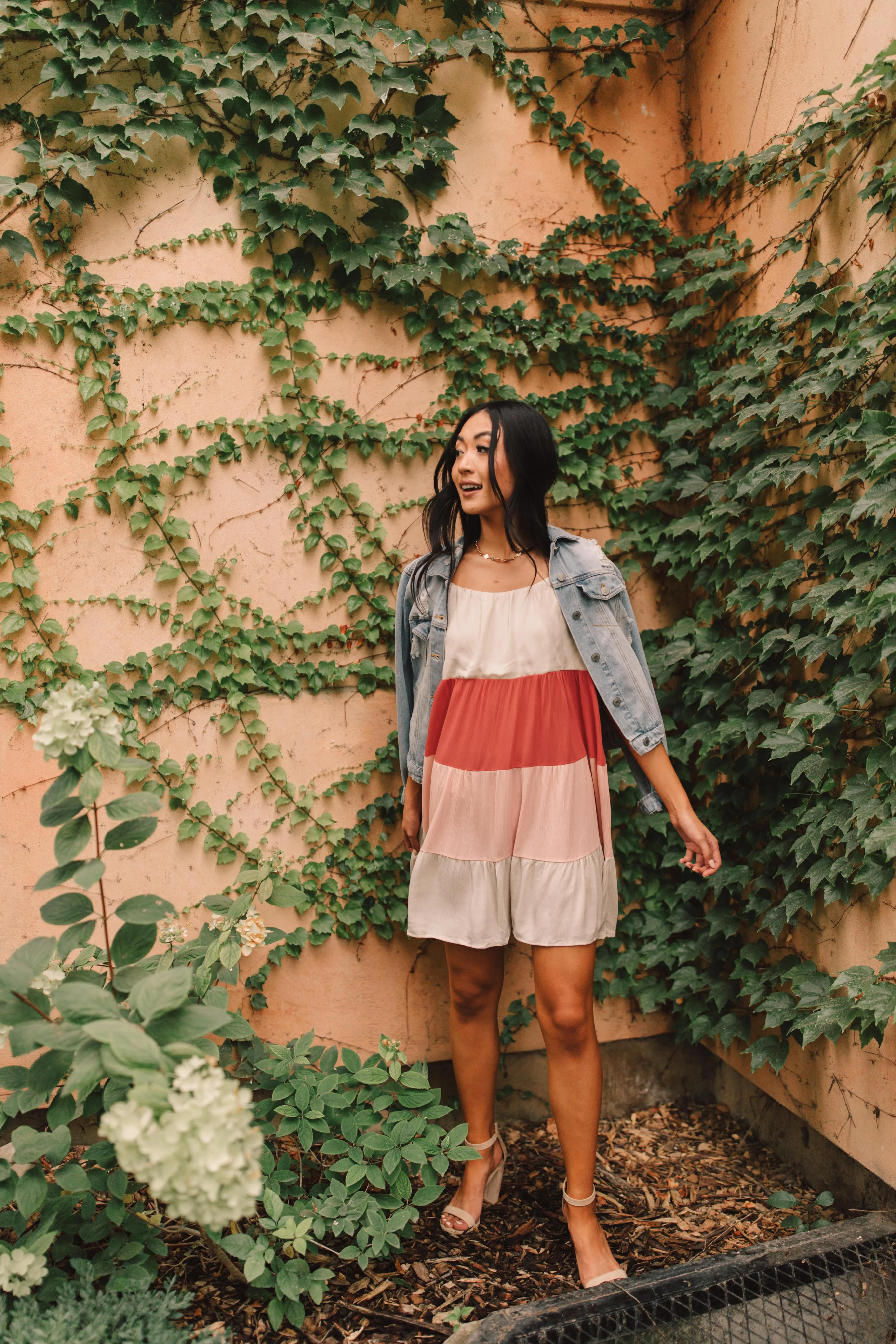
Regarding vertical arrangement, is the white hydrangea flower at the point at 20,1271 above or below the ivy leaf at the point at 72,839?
below

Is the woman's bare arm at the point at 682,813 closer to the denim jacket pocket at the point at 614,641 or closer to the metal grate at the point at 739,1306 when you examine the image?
the denim jacket pocket at the point at 614,641

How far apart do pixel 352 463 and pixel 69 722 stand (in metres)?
1.53

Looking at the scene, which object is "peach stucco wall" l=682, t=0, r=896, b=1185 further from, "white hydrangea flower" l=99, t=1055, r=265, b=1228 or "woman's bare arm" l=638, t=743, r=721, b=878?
"white hydrangea flower" l=99, t=1055, r=265, b=1228

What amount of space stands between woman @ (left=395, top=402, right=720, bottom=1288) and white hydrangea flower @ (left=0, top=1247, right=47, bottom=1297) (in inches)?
42.9

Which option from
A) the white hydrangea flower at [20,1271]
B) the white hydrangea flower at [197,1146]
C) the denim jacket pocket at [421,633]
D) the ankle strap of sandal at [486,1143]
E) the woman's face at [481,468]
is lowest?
the ankle strap of sandal at [486,1143]

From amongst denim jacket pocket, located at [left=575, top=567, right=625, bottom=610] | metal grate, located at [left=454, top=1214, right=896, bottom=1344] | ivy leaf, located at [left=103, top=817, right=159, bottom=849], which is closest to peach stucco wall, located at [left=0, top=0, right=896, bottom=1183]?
metal grate, located at [left=454, top=1214, right=896, bottom=1344]

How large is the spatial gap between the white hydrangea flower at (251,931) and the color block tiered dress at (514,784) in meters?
0.43

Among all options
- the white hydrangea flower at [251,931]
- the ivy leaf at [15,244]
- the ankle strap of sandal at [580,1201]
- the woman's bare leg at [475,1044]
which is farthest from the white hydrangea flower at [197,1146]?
the ivy leaf at [15,244]

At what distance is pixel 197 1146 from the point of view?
1181 millimetres

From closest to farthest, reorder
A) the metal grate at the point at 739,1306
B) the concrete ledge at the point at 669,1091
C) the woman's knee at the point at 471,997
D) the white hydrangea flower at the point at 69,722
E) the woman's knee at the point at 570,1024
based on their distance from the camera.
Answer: the white hydrangea flower at the point at 69,722
the metal grate at the point at 739,1306
the woman's knee at the point at 570,1024
the woman's knee at the point at 471,997
the concrete ledge at the point at 669,1091

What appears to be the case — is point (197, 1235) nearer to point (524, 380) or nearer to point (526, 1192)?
point (526, 1192)

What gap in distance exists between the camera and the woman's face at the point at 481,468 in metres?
2.15

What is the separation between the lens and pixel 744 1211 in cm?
240

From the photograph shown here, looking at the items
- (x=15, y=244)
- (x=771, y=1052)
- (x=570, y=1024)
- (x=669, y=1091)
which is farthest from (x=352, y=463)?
(x=669, y=1091)
